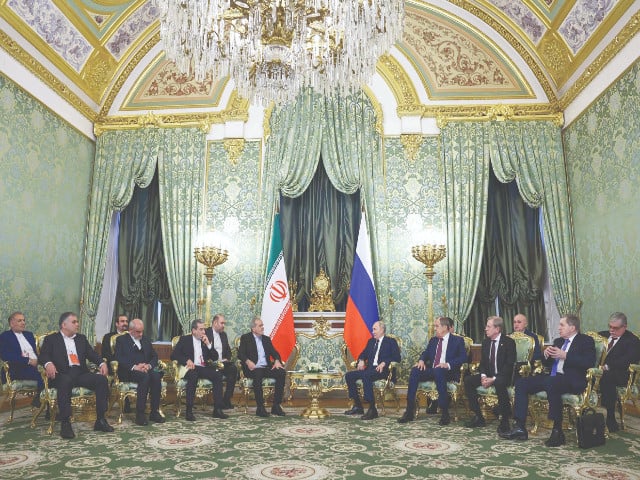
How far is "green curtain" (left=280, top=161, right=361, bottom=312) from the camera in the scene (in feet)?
27.9

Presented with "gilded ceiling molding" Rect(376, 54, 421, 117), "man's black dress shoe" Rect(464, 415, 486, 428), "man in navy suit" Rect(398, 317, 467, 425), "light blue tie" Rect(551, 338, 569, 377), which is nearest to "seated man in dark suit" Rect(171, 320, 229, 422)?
"man in navy suit" Rect(398, 317, 467, 425)

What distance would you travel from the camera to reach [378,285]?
26.5 ft

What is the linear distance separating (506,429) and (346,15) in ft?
13.9

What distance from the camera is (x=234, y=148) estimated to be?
8570mm

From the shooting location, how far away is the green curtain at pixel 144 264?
8.66 metres

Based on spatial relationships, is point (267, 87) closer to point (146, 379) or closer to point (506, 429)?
point (146, 379)

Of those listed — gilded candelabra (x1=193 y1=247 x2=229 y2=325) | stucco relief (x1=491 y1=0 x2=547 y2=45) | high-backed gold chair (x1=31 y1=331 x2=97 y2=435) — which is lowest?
high-backed gold chair (x1=31 y1=331 x2=97 y2=435)

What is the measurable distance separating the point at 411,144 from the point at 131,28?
15.8 feet

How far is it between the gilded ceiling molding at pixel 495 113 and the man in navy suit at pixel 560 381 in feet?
14.3

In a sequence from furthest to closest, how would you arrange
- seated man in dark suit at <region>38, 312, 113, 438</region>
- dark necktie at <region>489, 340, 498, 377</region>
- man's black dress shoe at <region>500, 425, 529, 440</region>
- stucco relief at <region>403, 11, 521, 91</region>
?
stucco relief at <region>403, 11, 521, 91</region> → dark necktie at <region>489, 340, 498, 377</region> → seated man in dark suit at <region>38, 312, 113, 438</region> → man's black dress shoe at <region>500, 425, 529, 440</region>

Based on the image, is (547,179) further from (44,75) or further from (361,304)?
(44,75)

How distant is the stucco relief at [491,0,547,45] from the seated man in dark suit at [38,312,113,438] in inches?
291

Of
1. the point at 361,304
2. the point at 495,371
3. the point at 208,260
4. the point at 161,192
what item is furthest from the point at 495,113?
the point at 161,192

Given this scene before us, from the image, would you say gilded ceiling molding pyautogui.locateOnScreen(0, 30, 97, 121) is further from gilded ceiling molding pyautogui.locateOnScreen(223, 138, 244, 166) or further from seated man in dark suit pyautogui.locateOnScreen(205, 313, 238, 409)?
seated man in dark suit pyautogui.locateOnScreen(205, 313, 238, 409)
